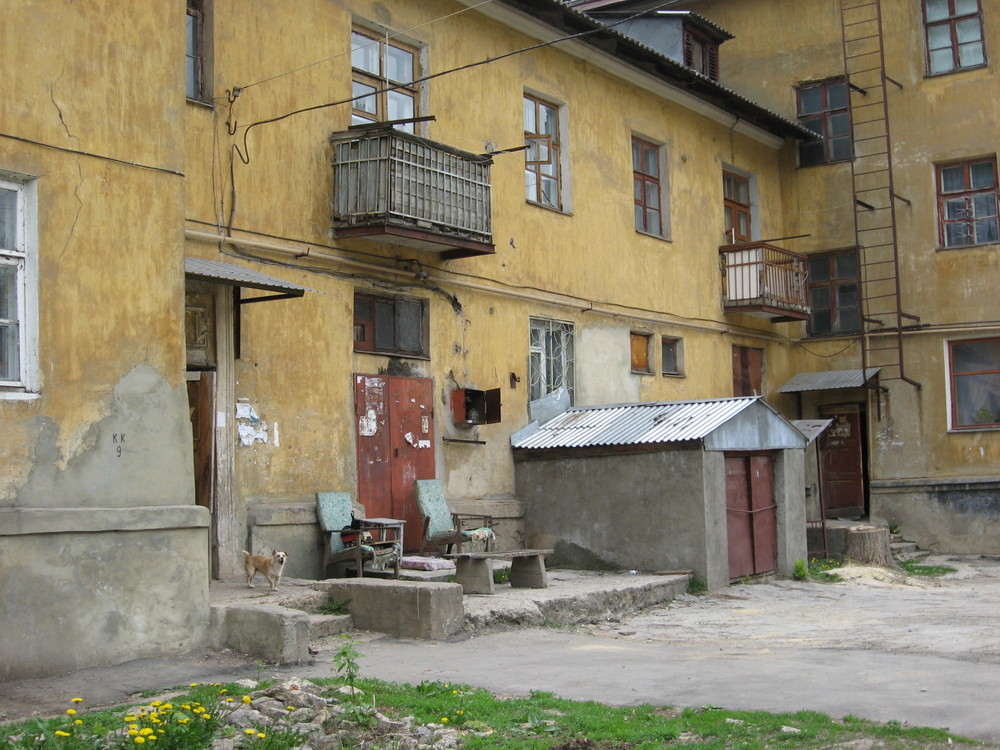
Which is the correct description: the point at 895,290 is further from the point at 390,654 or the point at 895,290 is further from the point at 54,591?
the point at 54,591

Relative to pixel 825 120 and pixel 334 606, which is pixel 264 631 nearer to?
pixel 334 606

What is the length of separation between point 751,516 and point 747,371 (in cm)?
630

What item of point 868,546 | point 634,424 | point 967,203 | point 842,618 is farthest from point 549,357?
point 967,203

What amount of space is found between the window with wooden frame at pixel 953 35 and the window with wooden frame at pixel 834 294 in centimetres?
386

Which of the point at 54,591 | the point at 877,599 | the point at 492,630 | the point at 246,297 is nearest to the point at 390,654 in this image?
the point at 492,630

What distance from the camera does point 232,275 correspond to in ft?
35.5

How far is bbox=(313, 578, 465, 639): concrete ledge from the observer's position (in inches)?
387

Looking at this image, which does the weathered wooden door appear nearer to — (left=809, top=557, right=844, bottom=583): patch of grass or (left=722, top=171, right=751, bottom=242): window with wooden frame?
(left=809, top=557, right=844, bottom=583): patch of grass

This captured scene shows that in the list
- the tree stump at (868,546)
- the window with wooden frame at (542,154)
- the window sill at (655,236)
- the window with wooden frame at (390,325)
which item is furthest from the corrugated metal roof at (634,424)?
the tree stump at (868,546)

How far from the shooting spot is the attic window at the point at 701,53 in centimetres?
2122

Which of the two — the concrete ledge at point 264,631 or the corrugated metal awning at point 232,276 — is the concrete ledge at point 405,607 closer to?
the concrete ledge at point 264,631

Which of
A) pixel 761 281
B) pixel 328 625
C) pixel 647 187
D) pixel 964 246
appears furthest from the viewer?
pixel 964 246

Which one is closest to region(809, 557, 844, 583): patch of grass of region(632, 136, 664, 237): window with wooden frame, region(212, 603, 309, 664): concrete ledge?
region(632, 136, 664, 237): window with wooden frame

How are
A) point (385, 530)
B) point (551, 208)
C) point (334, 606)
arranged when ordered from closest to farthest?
point (334, 606)
point (385, 530)
point (551, 208)
